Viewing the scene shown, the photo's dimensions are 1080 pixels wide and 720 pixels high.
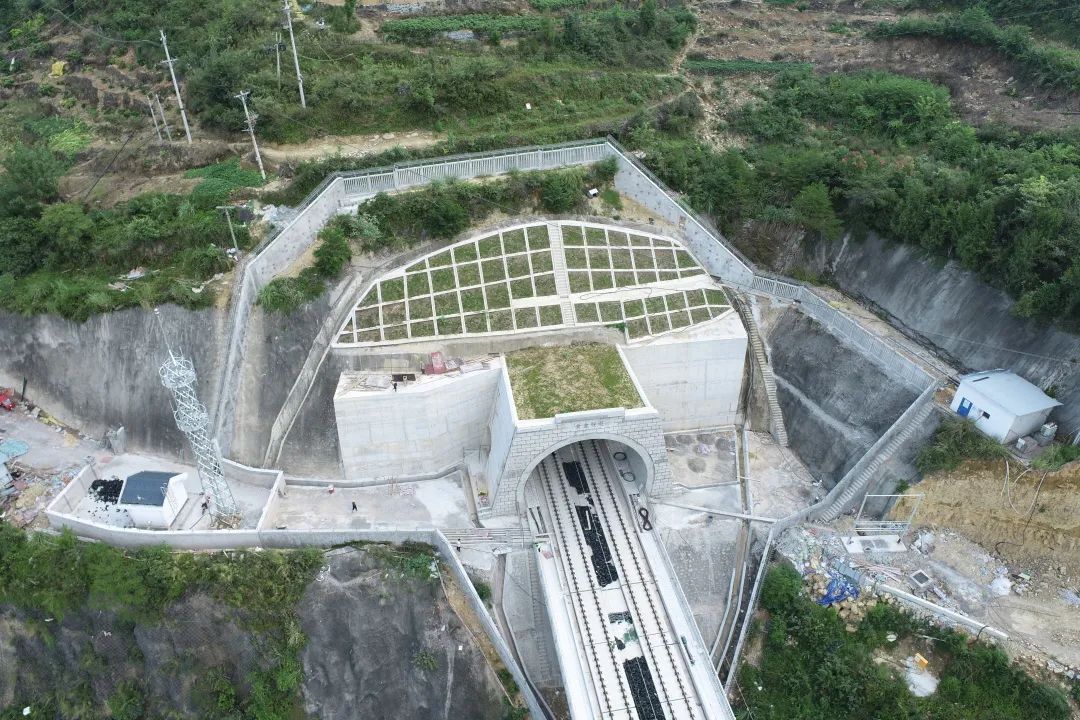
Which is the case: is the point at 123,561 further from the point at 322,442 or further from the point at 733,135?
the point at 733,135

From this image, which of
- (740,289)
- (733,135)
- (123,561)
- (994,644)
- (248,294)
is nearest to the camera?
(994,644)

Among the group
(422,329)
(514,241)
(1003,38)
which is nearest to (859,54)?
(1003,38)

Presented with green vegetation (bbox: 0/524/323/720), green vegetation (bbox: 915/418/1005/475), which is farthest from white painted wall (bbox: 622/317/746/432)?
green vegetation (bbox: 0/524/323/720)

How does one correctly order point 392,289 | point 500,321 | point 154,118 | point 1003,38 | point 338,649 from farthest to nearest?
1. point 1003,38
2. point 154,118
3. point 392,289
4. point 500,321
5. point 338,649

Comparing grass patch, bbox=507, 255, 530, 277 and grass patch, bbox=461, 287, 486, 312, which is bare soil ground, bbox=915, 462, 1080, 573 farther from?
grass patch, bbox=461, 287, 486, 312

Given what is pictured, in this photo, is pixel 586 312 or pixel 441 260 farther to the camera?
pixel 441 260

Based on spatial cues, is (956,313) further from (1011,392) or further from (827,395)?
(827,395)

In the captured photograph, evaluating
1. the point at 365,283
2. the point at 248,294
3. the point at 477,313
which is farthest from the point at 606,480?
the point at 248,294
